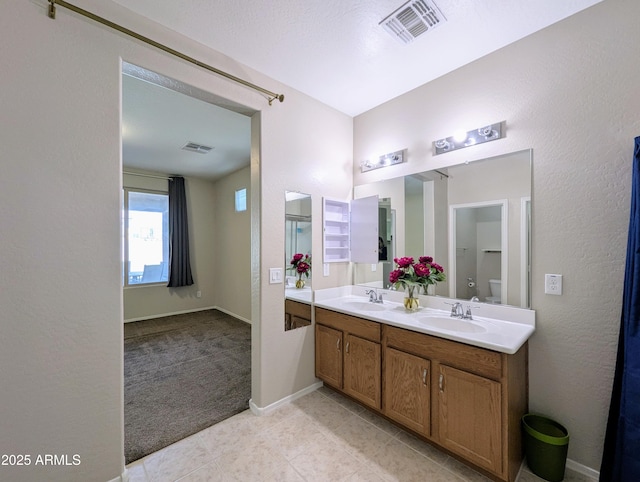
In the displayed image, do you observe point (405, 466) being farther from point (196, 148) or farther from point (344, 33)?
point (196, 148)

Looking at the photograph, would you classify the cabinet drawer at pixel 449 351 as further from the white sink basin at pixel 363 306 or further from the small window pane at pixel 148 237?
the small window pane at pixel 148 237

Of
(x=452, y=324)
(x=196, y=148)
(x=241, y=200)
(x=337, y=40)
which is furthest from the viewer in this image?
(x=241, y=200)

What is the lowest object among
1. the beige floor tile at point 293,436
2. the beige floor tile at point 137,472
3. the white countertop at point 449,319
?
the beige floor tile at point 293,436

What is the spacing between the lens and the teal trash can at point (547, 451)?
158cm

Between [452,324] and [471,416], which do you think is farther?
[452,324]

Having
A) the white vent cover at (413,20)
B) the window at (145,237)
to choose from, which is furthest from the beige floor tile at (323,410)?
the window at (145,237)

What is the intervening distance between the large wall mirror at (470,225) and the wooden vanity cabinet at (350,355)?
0.65 meters

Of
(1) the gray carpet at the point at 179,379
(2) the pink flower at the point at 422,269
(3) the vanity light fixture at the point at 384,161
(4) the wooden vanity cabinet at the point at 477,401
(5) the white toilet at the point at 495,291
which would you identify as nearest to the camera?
(4) the wooden vanity cabinet at the point at 477,401

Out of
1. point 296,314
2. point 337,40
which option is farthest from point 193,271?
point 337,40

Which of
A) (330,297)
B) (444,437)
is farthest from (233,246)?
(444,437)

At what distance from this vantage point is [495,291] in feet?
6.61

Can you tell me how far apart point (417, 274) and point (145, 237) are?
4937 millimetres

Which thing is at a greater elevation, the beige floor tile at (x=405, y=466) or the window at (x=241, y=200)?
the window at (x=241, y=200)

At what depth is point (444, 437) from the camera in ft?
5.65
